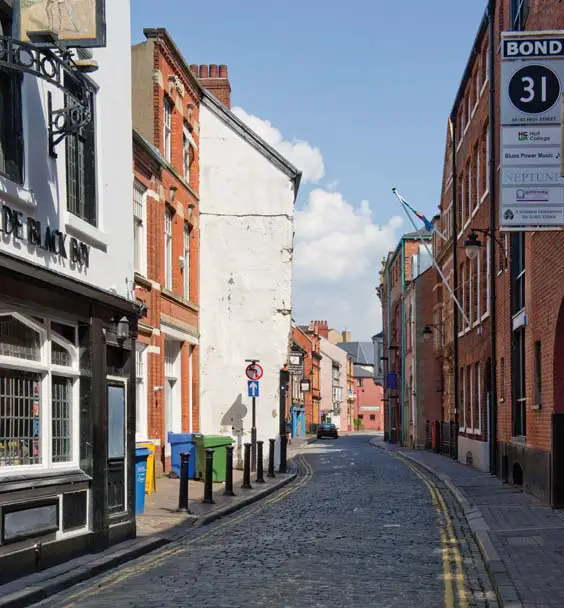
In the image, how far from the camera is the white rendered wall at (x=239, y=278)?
94.4 feet

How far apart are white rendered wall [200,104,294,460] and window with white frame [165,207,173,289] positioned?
374 cm

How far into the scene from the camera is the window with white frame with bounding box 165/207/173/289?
81.7 feet

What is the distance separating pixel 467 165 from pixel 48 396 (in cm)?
2464

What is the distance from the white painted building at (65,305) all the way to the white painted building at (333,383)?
9773cm

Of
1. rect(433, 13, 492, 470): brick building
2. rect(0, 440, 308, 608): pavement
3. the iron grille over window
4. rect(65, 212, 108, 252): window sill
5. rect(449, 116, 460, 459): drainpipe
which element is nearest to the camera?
rect(0, 440, 308, 608): pavement

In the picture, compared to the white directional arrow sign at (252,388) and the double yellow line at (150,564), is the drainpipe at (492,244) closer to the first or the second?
the white directional arrow sign at (252,388)

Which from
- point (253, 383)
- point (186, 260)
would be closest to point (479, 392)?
point (253, 383)

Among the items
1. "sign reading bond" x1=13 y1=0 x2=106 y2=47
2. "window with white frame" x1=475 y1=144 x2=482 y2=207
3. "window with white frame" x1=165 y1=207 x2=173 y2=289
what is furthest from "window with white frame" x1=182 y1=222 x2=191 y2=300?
"sign reading bond" x1=13 y1=0 x2=106 y2=47

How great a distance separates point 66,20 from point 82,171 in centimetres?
298

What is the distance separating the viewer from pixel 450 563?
11.5 m

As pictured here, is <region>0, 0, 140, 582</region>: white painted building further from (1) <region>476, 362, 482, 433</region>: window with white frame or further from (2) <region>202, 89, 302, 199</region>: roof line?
(1) <region>476, 362, 482, 433</region>: window with white frame

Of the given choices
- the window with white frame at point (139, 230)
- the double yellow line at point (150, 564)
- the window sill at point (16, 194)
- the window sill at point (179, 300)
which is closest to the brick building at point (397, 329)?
the window sill at point (179, 300)

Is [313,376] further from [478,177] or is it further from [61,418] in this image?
[61,418]

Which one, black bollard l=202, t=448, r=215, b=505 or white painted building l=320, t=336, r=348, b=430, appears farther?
white painted building l=320, t=336, r=348, b=430
